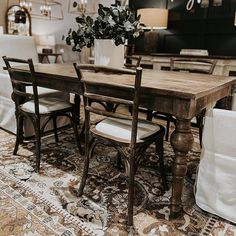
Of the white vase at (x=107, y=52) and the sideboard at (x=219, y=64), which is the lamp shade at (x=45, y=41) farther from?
the white vase at (x=107, y=52)

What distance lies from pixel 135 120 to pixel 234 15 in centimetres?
312

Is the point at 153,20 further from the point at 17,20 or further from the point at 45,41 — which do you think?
the point at 17,20

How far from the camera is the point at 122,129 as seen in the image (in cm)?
147

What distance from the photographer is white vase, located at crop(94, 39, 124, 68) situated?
2.05 meters

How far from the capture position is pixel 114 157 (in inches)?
89.9

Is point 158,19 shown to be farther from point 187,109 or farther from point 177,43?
point 187,109

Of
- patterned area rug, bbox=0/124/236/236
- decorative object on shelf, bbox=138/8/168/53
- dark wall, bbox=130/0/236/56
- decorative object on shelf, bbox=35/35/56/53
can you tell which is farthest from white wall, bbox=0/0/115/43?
patterned area rug, bbox=0/124/236/236

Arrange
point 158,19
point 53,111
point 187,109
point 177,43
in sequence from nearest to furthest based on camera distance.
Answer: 1. point 187,109
2. point 53,111
3. point 158,19
4. point 177,43

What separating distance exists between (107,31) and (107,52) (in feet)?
0.56

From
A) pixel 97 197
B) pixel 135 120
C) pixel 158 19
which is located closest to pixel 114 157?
pixel 97 197

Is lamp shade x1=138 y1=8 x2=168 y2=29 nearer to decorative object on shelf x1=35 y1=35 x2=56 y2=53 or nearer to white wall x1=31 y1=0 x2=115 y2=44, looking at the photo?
decorative object on shelf x1=35 y1=35 x2=56 y2=53

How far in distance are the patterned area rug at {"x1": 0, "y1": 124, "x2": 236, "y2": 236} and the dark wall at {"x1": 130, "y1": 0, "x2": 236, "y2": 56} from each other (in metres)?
2.31

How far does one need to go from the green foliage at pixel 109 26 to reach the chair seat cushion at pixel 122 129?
797mm

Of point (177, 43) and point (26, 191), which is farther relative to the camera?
point (177, 43)
